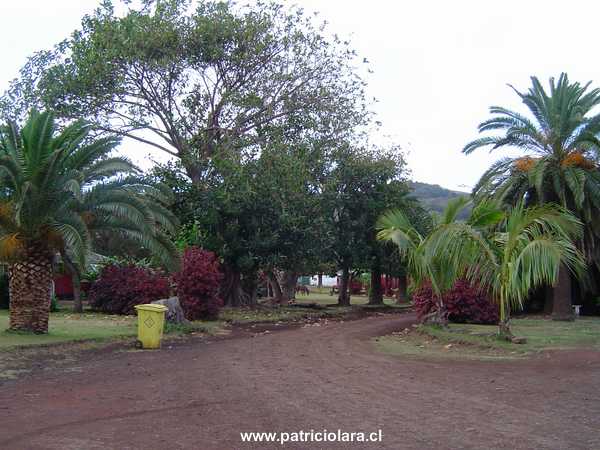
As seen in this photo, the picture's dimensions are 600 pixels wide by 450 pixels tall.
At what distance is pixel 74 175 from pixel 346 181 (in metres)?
20.3

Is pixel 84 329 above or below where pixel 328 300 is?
below

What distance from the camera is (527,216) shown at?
1526 cm

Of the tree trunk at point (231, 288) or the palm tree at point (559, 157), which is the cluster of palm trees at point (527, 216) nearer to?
the palm tree at point (559, 157)

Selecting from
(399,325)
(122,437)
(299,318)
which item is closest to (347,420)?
(122,437)

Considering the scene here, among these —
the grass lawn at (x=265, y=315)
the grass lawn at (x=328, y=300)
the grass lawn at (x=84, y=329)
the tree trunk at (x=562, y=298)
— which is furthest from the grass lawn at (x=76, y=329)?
the grass lawn at (x=328, y=300)

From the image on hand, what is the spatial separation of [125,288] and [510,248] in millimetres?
15953

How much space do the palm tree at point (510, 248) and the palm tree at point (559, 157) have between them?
26.3 ft

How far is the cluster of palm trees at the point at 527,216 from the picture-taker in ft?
50.4

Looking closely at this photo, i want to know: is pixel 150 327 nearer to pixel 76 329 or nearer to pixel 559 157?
pixel 76 329

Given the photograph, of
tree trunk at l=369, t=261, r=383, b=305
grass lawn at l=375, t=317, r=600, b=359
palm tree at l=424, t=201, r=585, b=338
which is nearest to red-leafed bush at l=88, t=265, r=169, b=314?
grass lawn at l=375, t=317, r=600, b=359

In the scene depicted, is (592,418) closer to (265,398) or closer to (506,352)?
(265,398)

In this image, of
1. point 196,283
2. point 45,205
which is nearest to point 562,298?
point 196,283

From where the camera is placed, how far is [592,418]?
813cm

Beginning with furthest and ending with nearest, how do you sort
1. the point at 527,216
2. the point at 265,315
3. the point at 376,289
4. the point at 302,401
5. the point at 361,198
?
the point at 376,289 < the point at 361,198 < the point at 265,315 < the point at 527,216 < the point at 302,401
